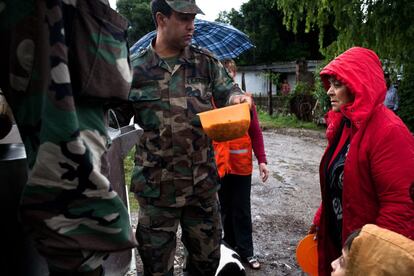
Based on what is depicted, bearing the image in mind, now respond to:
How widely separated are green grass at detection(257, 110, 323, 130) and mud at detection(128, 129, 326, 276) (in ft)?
17.9

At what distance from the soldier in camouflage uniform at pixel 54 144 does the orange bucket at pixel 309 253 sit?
2067mm

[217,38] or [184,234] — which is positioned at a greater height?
Result: [217,38]

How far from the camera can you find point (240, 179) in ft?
13.7

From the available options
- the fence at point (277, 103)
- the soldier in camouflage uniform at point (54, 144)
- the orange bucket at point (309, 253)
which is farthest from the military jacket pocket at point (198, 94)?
the fence at point (277, 103)

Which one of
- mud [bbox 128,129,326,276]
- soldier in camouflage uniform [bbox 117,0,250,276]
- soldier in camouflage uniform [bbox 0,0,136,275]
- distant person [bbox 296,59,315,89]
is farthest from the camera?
distant person [bbox 296,59,315,89]

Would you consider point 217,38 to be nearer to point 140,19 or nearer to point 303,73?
point 303,73

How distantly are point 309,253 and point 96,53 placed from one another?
230cm

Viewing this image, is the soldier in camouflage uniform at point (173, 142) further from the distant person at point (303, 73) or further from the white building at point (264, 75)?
the white building at point (264, 75)

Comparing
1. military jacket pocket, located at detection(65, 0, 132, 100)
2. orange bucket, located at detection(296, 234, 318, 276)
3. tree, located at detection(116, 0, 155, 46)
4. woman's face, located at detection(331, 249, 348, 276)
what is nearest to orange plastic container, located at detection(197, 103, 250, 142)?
woman's face, located at detection(331, 249, 348, 276)

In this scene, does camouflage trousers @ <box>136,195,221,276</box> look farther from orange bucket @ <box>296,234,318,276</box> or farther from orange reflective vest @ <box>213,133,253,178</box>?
orange reflective vest @ <box>213,133,253,178</box>

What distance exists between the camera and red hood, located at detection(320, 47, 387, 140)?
2.38 m

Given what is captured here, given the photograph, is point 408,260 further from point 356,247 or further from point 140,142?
point 140,142

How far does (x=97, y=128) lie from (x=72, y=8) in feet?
1.01

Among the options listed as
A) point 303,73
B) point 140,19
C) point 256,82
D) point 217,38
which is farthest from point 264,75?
point 217,38
